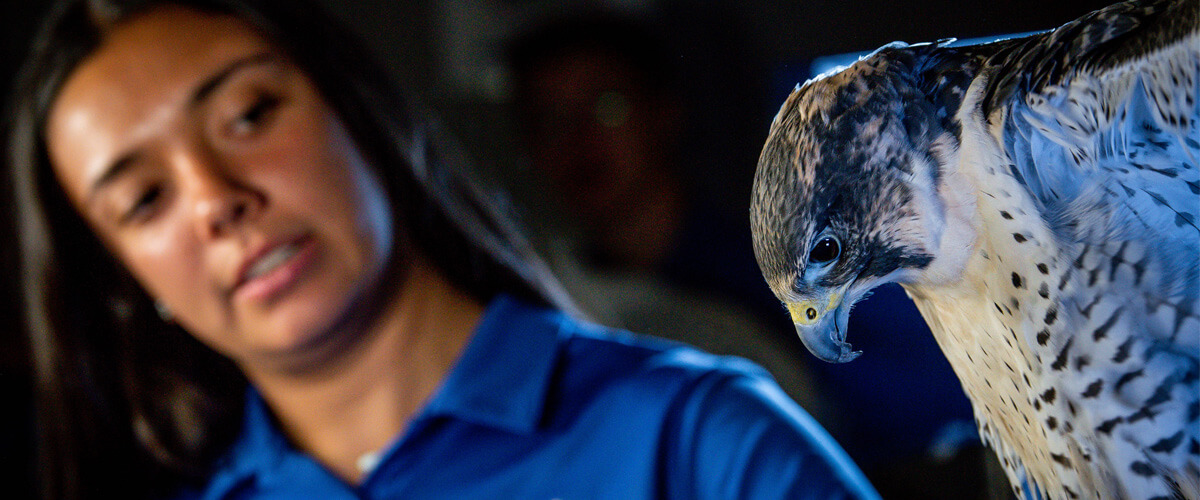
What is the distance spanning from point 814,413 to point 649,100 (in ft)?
1.06

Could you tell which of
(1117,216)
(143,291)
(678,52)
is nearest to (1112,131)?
(1117,216)

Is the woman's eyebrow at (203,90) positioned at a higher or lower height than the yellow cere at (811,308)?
lower

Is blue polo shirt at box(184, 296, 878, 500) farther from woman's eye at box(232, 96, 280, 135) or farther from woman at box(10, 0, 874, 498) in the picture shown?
woman's eye at box(232, 96, 280, 135)

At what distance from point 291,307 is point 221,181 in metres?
0.13

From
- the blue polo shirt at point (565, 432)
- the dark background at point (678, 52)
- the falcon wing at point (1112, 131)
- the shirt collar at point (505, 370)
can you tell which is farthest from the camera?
the shirt collar at point (505, 370)

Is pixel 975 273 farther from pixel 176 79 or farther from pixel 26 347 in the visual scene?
pixel 26 347

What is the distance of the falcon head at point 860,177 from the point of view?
1.08 ft

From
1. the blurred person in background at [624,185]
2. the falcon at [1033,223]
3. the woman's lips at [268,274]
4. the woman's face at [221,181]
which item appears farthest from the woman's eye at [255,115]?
the falcon at [1033,223]

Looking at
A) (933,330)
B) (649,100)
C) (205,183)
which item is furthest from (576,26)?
(933,330)

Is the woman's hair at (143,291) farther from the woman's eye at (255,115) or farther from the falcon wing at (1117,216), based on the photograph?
the falcon wing at (1117,216)

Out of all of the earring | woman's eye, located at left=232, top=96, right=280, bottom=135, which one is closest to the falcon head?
woman's eye, located at left=232, top=96, right=280, bottom=135

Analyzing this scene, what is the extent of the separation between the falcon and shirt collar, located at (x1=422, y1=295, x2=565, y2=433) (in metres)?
0.45

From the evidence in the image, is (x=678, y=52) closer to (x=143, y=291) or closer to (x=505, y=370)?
(x=505, y=370)

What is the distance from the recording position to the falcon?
311 millimetres
